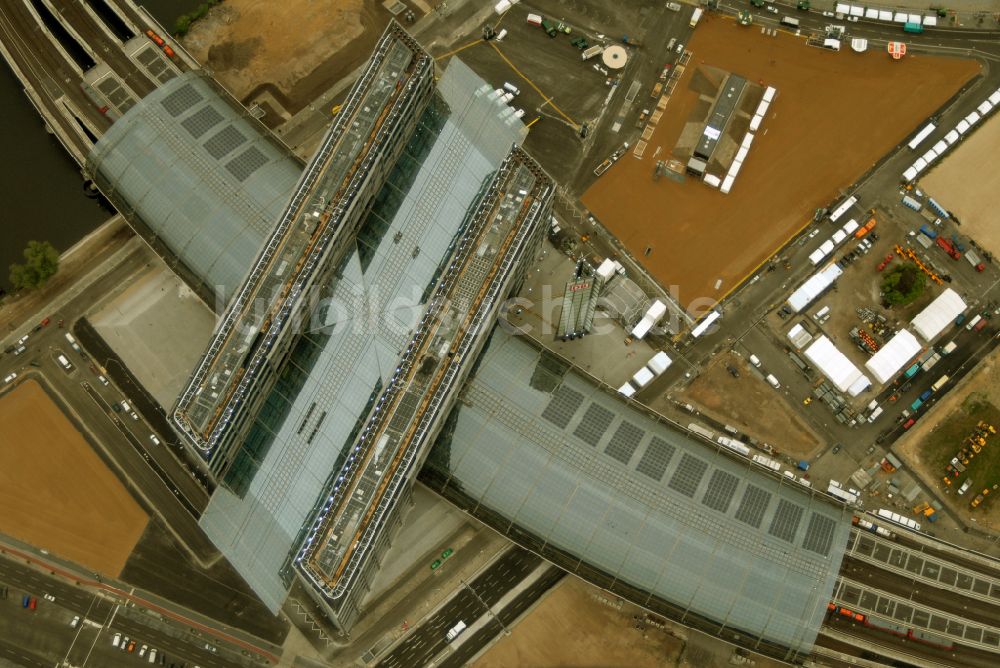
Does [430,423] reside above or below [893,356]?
below

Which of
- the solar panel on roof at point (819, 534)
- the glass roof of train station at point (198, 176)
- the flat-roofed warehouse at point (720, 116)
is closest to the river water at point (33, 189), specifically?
the glass roof of train station at point (198, 176)

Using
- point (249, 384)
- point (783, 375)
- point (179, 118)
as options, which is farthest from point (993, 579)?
point (179, 118)

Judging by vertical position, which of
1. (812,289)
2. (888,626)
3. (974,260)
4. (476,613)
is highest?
(974,260)

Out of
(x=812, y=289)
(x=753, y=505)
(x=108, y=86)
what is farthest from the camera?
(x=108, y=86)

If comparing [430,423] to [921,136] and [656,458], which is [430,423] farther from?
[921,136]

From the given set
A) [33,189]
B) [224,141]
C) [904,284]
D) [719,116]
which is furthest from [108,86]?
[904,284]

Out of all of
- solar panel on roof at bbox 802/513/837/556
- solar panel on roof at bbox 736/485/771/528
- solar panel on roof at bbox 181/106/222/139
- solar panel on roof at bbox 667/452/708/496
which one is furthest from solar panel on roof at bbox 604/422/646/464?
solar panel on roof at bbox 181/106/222/139

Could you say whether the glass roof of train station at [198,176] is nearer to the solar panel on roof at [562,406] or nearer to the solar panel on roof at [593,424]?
the solar panel on roof at [562,406]
